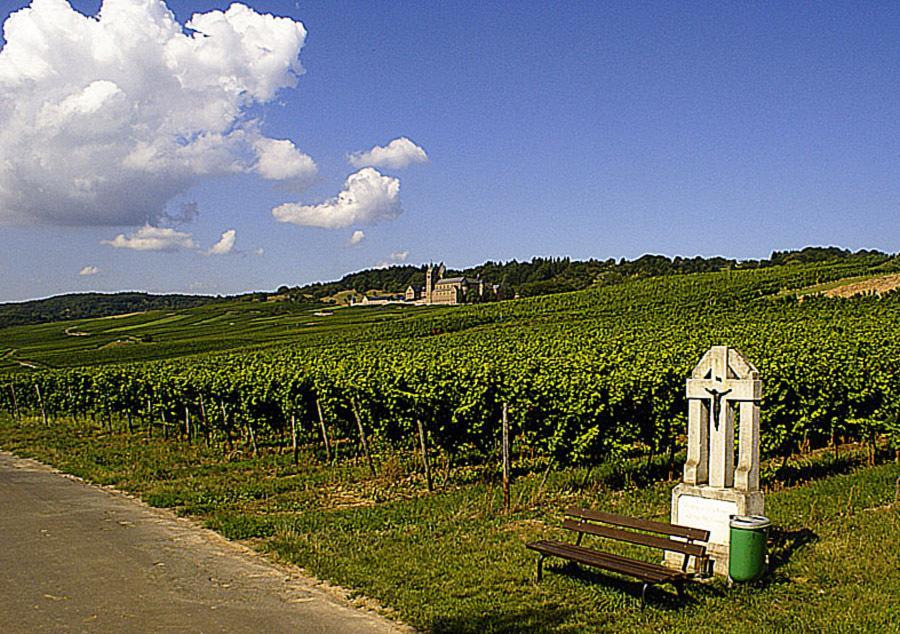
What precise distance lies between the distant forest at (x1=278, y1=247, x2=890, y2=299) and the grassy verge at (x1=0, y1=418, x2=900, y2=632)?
249 feet

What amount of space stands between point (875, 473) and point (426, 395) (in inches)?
311

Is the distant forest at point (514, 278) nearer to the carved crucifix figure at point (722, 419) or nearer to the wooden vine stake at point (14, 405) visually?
the wooden vine stake at point (14, 405)

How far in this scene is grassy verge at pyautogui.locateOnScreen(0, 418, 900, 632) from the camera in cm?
729

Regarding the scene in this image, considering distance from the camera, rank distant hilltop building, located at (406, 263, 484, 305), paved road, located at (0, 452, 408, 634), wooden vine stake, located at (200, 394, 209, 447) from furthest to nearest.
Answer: distant hilltop building, located at (406, 263, 484, 305), wooden vine stake, located at (200, 394, 209, 447), paved road, located at (0, 452, 408, 634)

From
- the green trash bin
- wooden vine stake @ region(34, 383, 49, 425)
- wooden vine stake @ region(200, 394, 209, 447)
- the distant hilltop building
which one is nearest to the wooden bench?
the green trash bin

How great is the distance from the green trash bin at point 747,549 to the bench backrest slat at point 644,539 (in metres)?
0.36

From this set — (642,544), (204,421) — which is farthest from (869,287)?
(642,544)

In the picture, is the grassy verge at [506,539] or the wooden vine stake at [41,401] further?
the wooden vine stake at [41,401]

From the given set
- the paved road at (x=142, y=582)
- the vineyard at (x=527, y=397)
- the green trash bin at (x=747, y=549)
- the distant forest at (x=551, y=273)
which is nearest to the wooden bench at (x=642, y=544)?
the green trash bin at (x=747, y=549)

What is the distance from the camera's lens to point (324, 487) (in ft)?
50.5

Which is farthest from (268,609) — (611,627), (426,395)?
(426,395)

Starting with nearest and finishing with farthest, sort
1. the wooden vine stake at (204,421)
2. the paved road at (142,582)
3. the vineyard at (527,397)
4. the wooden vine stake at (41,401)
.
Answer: the paved road at (142,582) < the vineyard at (527,397) < the wooden vine stake at (204,421) < the wooden vine stake at (41,401)

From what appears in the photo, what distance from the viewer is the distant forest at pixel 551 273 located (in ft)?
349

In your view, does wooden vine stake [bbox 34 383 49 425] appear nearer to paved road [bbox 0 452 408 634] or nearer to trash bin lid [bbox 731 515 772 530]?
paved road [bbox 0 452 408 634]
